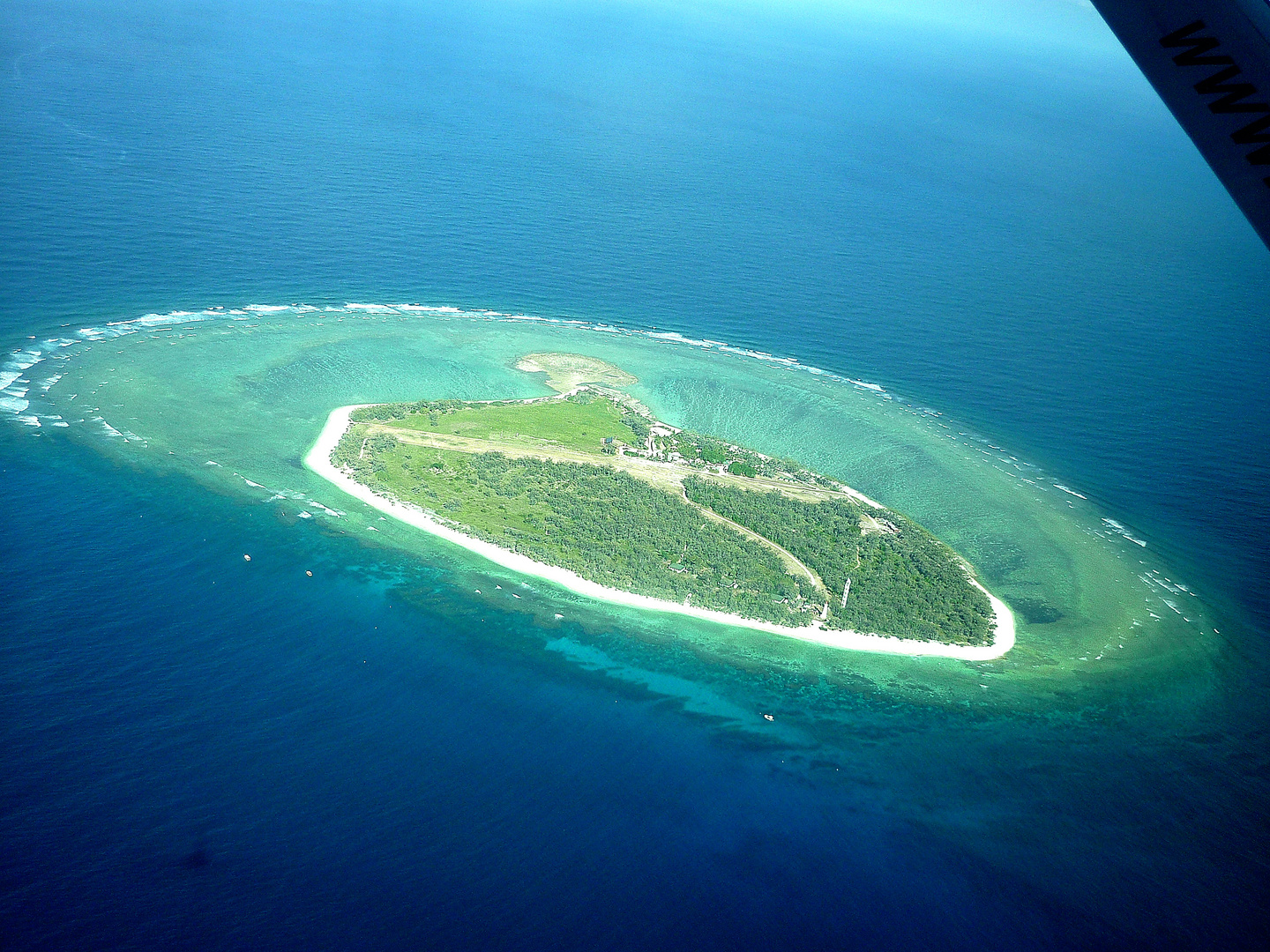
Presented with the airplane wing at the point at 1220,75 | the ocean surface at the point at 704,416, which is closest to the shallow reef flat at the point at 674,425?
the ocean surface at the point at 704,416

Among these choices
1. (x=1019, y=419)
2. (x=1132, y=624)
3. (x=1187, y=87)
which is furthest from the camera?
(x=1019, y=419)

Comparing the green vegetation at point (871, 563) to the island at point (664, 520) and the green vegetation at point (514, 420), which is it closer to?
the island at point (664, 520)

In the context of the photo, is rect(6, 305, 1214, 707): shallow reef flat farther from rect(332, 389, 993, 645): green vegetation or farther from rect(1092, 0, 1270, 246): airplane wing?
rect(1092, 0, 1270, 246): airplane wing

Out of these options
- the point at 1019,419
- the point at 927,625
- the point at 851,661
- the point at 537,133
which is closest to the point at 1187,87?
the point at 851,661

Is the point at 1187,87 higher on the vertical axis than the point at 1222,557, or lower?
higher

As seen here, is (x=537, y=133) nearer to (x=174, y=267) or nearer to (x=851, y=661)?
(x=174, y=267)

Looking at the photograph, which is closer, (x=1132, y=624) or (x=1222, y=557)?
(x=1132, y=624)
